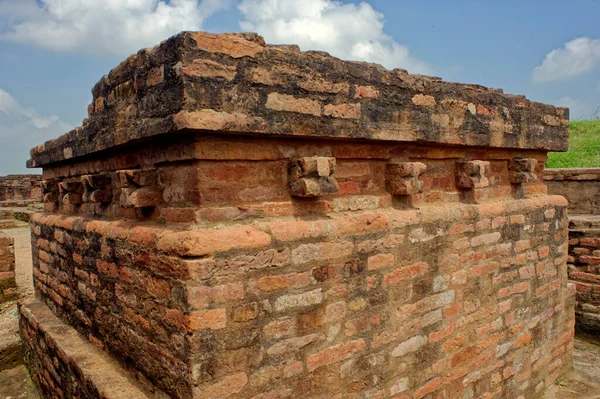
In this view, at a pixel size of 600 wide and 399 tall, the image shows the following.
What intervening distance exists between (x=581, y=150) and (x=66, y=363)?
15271mm

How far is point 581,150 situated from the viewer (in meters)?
14.5

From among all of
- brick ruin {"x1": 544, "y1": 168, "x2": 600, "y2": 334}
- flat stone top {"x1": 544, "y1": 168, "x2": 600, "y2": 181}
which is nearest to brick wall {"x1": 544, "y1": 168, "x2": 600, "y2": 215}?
flat stone top {"x1": 544, "y1": 168, "x2": 600, "y2": 181}

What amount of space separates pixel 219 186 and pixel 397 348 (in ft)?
5.37

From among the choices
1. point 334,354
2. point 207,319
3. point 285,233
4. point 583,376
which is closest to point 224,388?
point 207,319

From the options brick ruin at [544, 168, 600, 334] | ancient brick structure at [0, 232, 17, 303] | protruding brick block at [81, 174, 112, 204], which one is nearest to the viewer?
protruding brick block at [81, 174, 112, 204]

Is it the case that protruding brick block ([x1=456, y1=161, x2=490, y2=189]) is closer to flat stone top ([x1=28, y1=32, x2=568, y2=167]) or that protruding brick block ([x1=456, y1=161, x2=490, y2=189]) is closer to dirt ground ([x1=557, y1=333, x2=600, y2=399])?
flat stone top ([x1=28, y1=32, x2=568, y2=167])

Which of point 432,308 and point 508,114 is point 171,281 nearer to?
point 432,308

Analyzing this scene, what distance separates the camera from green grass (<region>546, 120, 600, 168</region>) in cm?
1352

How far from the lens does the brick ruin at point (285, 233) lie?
7.64 ft

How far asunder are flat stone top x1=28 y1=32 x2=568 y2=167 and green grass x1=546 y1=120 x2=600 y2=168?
11.4 metres

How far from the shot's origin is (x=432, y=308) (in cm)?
338

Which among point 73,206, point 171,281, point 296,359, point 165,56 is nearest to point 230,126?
point 165,56

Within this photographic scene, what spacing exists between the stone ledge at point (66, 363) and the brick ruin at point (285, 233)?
0.03 meters

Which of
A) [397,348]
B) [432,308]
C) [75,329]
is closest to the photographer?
[397,348]
